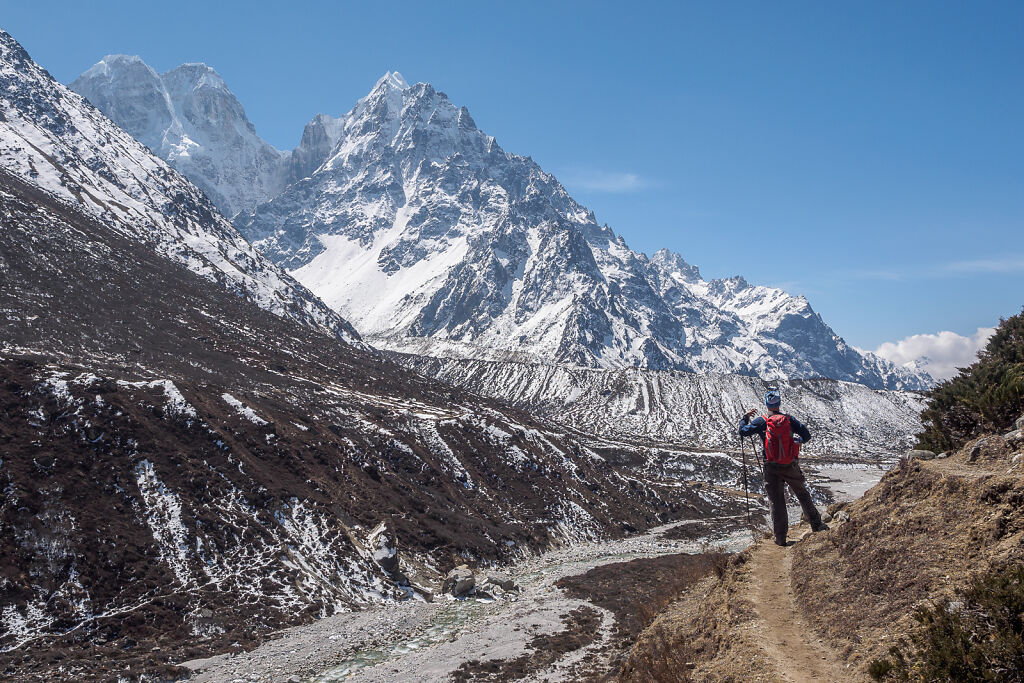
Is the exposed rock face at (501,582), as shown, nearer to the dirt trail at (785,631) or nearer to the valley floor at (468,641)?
the valley floor at (468,641)

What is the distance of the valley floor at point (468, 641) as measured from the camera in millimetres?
23516

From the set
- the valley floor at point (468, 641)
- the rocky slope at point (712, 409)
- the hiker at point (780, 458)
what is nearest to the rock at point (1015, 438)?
the hiker at point (780, 458)

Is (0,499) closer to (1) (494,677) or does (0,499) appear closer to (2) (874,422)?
(1) (494,677)

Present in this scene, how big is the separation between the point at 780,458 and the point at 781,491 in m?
1.18

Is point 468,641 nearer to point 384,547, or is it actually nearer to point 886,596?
point 384,547

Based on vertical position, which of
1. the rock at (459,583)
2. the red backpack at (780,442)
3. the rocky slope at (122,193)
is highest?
the rocky slope at (122,193)

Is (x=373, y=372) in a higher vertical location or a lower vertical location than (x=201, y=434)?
higher

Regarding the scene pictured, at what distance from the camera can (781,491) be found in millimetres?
14469

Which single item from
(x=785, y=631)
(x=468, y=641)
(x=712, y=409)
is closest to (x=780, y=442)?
(x=785, y=631)

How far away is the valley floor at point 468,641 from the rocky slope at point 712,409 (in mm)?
117718

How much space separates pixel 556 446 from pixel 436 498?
29559 mm

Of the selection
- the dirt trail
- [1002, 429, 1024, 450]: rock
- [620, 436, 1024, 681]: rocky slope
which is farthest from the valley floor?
[1002, 429, 1024, 450]: rock

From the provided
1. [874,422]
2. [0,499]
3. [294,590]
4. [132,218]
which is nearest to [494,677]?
[294,590]

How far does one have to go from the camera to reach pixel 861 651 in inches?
334
